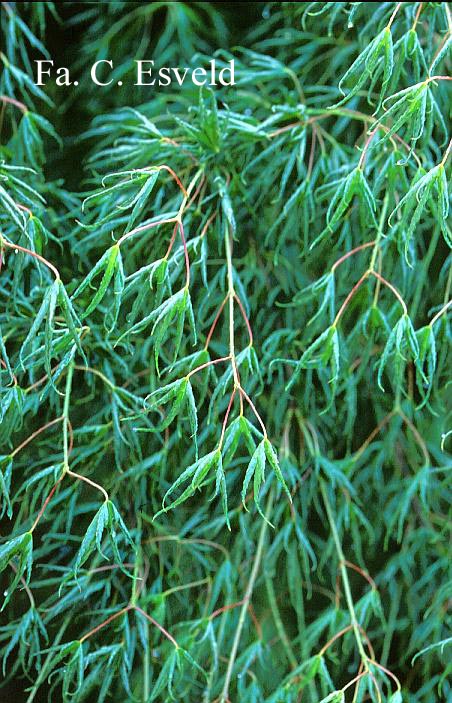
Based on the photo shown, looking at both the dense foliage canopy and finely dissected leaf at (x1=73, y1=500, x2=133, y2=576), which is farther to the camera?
the dense foliage canopy

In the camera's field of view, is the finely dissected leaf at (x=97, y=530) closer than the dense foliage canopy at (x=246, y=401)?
Yes

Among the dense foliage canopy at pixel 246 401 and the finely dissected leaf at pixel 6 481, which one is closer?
the finely dissected leaf at pixel 6 481

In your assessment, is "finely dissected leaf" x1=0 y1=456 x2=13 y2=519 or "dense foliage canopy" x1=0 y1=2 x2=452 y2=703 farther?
"dense foliage canopy" x1=0 y1=2 x2=452 y2=703

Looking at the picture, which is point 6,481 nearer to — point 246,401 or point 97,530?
point 97,530

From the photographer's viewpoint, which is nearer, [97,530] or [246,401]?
[97,530]

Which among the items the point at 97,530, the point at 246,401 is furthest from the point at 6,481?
the point at 246,401

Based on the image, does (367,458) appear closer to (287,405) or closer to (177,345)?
(287,405)

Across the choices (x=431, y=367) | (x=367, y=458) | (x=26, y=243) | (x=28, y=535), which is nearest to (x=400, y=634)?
(x=367, y=458)

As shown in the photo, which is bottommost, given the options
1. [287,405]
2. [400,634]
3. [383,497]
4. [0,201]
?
[400,634]
